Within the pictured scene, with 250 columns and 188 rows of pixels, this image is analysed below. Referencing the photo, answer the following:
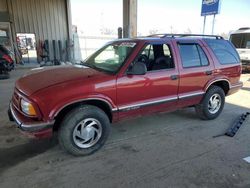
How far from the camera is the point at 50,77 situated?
3.06m

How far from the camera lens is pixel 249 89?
7.52m

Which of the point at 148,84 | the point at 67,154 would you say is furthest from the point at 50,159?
the point at 148,84

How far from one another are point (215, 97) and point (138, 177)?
9.19 feet

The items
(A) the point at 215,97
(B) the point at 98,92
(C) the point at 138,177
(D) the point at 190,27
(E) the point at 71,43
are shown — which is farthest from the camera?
(D) the point at 190,27

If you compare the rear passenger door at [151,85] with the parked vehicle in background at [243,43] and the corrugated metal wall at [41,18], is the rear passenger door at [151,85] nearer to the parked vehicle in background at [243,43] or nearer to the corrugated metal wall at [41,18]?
the parked vehicle in background at [243,43]

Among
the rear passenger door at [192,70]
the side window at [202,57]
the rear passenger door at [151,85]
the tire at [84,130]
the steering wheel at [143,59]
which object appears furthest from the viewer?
the side window at [202,57]

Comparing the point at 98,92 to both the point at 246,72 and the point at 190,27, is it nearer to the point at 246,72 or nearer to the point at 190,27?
the point at 246,72

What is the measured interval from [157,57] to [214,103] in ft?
5.84

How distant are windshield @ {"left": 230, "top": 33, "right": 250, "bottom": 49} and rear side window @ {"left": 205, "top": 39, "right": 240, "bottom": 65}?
749cm

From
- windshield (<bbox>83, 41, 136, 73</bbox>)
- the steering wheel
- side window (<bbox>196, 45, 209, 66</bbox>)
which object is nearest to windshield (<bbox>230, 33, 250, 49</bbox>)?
side window (<bbox>196, 45, 209, 66</bbox>)

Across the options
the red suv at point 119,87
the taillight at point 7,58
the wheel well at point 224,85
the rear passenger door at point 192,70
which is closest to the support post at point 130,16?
the red suv at point 119,87

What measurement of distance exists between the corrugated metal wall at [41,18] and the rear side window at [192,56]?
42.6ft

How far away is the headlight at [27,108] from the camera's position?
2.66m

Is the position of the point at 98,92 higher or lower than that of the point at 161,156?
higher
